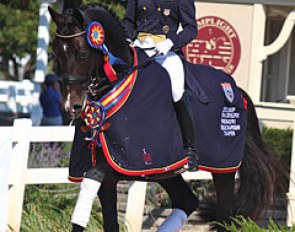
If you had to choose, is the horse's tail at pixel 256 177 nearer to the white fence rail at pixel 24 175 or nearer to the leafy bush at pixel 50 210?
the white fence rail at pixel 24 175

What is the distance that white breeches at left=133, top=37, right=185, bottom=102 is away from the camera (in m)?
7.10

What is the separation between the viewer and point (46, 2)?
1534cm

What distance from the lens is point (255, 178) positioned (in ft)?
26.9

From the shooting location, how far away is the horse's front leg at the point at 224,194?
25.9 ft

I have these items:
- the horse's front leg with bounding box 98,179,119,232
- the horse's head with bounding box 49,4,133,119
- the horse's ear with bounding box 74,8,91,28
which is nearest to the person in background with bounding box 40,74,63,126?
the horse's front leg with bounding box 98,179,119,232

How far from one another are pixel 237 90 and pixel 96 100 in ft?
5.60

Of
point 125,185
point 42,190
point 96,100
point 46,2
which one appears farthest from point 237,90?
point 46,2

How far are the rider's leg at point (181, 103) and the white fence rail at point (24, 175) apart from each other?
62.4 inches

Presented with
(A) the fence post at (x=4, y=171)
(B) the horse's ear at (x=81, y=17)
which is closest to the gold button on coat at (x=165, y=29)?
(B) the horse's ear at (x=81, y=17)

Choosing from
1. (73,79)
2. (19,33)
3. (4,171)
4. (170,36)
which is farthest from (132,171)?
(19,33)

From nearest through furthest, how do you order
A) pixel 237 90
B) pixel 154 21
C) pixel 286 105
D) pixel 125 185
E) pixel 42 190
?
pixel 154 21 < pixel 237 90 < pixel 42 190 < pixel 125 185 < pixel 286 105

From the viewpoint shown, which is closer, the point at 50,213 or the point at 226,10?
the point at 50,213

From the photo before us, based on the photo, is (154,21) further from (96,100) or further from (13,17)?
(13,17)

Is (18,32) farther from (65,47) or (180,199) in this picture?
(65,47)
